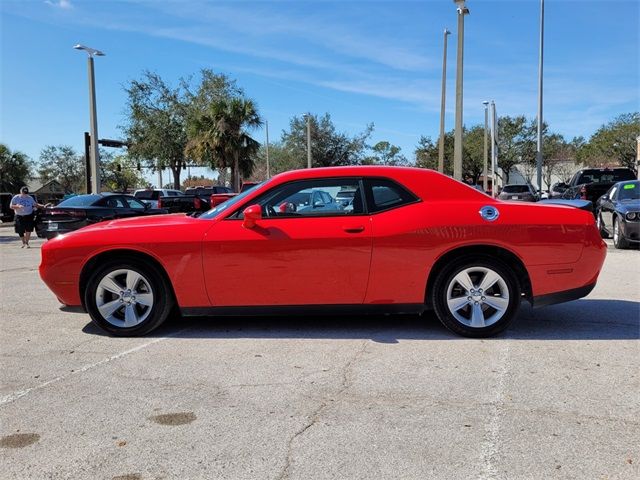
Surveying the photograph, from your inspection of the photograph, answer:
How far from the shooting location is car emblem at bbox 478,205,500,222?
194 inches

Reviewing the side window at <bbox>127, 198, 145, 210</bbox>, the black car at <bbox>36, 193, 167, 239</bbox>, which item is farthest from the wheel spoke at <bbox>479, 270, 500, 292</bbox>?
the side window at <bbox>127, 198, 145, 210</bbox>

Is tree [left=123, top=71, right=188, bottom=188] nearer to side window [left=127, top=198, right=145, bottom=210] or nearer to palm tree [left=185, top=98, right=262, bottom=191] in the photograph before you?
palm tree [left=185, top=98, right=262, bottom=191]

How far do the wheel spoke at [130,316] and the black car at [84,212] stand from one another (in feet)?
29.5

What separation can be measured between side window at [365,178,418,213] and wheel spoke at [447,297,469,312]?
966 millimetres

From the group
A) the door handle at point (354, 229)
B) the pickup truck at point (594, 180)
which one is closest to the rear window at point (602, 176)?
the pickup truck at point (594, 180)

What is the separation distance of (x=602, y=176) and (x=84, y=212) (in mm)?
15827

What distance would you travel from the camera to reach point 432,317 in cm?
588

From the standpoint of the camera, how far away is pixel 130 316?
522 cm

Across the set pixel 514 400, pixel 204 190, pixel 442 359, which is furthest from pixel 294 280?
pixel 204 190

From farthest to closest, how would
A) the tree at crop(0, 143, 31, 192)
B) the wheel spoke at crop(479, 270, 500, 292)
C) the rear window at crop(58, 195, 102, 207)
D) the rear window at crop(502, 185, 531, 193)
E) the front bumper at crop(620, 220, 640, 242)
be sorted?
the tree at crop(0, 143, 31, 192), the rear window at crop(502, 185, 531, 193), the rear window at crop(58, 195, 102, 207), the front bumper at crop(620, 220, 640, 242), the wheel spoke at crop(479, 270, 500, 292)

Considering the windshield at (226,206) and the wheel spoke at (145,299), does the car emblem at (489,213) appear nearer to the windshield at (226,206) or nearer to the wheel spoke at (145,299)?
the windshield at (226,206)

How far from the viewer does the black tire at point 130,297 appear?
16.8 feet

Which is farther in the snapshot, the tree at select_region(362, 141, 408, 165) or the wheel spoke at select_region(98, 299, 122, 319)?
the tree at select_region(362, 141, 408, 165)

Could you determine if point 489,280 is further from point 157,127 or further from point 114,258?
point 157,127
